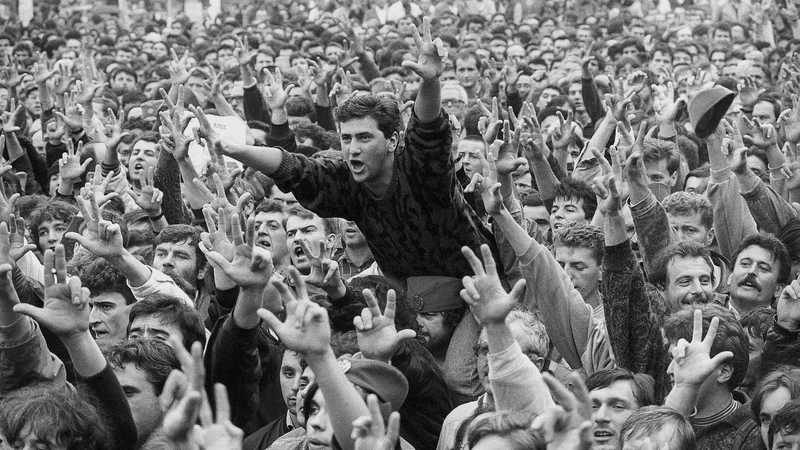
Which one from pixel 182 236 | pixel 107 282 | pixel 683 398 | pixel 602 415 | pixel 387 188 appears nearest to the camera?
pixel 683 398

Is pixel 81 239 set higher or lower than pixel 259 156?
lower

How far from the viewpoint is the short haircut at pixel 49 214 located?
6.95 m

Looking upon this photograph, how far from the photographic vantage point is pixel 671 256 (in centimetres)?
550

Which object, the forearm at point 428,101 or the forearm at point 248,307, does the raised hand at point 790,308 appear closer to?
the forearm at point 428,101

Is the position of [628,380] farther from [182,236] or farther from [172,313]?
[182,236]

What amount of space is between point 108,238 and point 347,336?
3.34ft

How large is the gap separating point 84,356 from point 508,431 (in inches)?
53.0

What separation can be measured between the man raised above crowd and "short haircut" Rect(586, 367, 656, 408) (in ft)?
3.64

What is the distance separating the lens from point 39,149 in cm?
1062

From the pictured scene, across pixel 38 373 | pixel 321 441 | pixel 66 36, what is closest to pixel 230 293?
pixel 38 373

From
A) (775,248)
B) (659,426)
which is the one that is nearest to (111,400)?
(659,426)

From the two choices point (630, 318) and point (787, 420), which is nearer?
point (787, 420)

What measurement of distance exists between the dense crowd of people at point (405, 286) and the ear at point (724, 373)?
0.09 ft

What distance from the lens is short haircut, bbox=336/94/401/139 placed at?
524 centimetres
